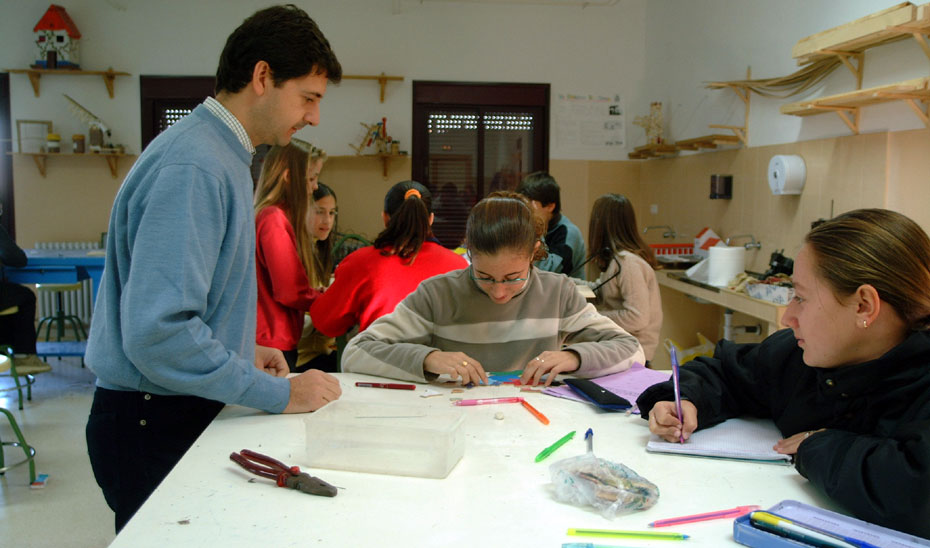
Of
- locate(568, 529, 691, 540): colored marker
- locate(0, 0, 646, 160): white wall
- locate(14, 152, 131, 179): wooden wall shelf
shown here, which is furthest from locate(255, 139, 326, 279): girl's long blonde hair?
locate(14, 152, 131, 179): wooden wall shelf

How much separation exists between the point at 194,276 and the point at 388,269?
1316mm

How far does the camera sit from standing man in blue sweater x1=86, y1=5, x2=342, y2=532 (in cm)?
114

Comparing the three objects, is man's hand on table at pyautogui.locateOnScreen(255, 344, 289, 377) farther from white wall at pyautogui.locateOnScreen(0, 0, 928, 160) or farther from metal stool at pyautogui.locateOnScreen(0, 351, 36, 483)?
white wall at pyautogui.locateOnScreen(0, 0, 928, 160)

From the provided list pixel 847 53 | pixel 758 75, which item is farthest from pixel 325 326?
pixel 758 75

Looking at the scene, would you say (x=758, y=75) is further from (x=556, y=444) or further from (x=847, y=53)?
(x=556, y=444)

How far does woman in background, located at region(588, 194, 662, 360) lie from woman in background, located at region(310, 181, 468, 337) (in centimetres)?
101

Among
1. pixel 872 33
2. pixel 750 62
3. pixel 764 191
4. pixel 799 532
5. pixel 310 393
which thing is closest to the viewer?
pixel 799 532

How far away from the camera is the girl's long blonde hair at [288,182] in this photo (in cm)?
256

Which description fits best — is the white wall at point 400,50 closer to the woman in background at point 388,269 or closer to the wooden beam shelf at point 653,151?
the wooden beam shelf at point 653,151

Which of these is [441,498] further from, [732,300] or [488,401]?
[732,300]

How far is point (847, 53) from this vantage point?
3.31 meters

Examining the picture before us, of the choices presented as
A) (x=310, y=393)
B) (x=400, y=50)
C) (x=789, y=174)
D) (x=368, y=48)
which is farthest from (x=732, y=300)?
(x=368, y=48)

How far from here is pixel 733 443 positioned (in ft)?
4.22

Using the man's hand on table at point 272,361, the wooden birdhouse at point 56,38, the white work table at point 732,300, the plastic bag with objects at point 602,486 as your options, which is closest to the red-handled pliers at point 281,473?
the plastic bag with objects at point 602,486
